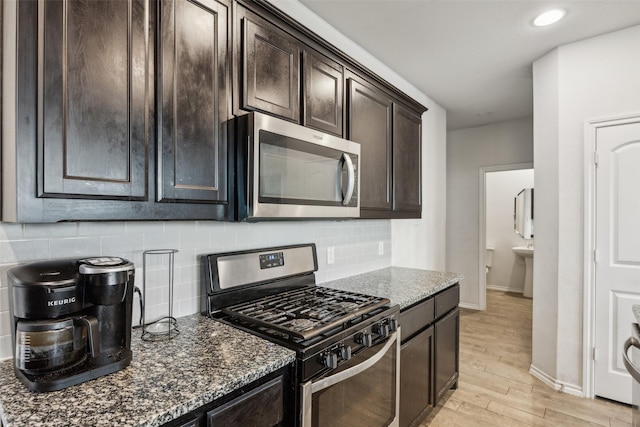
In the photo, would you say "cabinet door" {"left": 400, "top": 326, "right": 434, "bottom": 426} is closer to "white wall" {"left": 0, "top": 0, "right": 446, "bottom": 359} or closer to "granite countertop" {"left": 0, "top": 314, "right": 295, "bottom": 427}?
"white wall" {"left": 0, "top": 0, "right": 446, "bottom": 359}

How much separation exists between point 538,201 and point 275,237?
235cm

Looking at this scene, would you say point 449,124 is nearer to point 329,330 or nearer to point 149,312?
point 329,330

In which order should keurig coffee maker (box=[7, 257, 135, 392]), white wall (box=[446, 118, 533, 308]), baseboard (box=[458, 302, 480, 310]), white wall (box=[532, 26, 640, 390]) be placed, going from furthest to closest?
1. baseboard (box=[458, 302, 480, 310])
2. white wall (box=[446, 118, 533, 308])
3. white wall (box=[532, 26, 640, 390])
4. keurig coffee maker (box=[7, 257, 135, 392])

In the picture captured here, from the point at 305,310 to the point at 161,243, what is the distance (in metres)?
0.72

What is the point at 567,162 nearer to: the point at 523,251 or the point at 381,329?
the point at 381,329

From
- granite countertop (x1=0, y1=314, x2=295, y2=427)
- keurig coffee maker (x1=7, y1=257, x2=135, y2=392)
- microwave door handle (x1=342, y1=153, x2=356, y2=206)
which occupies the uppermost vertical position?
microwave door handle (x1=342, y1=153, x2=356, y2=206)

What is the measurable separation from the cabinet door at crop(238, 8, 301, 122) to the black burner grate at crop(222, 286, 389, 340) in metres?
0.92

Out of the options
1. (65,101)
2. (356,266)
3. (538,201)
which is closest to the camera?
(65,101)

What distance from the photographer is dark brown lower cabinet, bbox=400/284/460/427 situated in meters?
1.96

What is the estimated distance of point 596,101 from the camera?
100 inches

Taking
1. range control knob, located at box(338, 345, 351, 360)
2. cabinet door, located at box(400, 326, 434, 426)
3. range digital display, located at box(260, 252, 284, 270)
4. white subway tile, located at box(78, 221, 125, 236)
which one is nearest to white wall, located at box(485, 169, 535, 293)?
cabinet door, located at box(400, 326, 434, 426)

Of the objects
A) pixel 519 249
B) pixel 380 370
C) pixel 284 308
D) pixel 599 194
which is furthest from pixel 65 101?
pixel 519 249

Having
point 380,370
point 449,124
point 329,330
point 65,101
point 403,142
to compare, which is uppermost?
point 449,124

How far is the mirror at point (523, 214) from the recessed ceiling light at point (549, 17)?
4.21 metres
